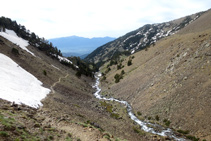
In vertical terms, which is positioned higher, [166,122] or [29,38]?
[29,38]

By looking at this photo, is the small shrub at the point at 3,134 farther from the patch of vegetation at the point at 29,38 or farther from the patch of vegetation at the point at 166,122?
the patch of vegetation at the point at 29,38

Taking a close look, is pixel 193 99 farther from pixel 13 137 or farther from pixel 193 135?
pixel 13 137

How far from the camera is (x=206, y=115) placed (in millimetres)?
26328

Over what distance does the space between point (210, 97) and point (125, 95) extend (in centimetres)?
2760

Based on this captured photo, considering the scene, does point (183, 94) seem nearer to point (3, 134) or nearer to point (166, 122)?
point (166, 122)

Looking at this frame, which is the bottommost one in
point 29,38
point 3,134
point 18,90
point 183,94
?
point 183,94

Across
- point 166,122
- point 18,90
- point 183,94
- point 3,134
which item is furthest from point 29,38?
point 3,134

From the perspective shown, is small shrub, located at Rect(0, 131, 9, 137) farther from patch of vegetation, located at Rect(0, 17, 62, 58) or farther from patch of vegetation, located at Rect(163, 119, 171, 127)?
patch of vegetation, located at Rect(0, 17, 62, 58)

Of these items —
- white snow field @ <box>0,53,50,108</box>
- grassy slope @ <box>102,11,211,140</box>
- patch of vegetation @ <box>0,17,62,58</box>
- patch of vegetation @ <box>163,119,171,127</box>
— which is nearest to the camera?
white snow field @ <box>0,53,50,108</box>

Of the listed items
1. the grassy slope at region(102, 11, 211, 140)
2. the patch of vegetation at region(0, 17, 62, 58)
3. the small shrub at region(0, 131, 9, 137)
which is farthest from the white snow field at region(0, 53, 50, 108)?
the patch of vegetation at region(0, 17, 62, 58)

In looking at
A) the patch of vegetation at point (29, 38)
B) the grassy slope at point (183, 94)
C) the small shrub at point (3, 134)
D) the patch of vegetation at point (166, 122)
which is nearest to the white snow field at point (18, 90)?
the small shrub at point (3, 134)

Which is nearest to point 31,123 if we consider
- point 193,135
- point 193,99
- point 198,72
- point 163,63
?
point 193,135

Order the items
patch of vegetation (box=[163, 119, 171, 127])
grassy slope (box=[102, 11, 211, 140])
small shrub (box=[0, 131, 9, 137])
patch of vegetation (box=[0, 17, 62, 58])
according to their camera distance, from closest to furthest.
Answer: small shrub (box=[0, 131, 9, 137]) < grassy slope (box=[102, 11, 211, 140]) < patch of vegetation (box=[163, 119, 171, 127]) < patch of vegetation (box=[0, 17, 62, 58])

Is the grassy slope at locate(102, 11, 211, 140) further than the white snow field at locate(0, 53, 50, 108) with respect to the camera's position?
Yes
